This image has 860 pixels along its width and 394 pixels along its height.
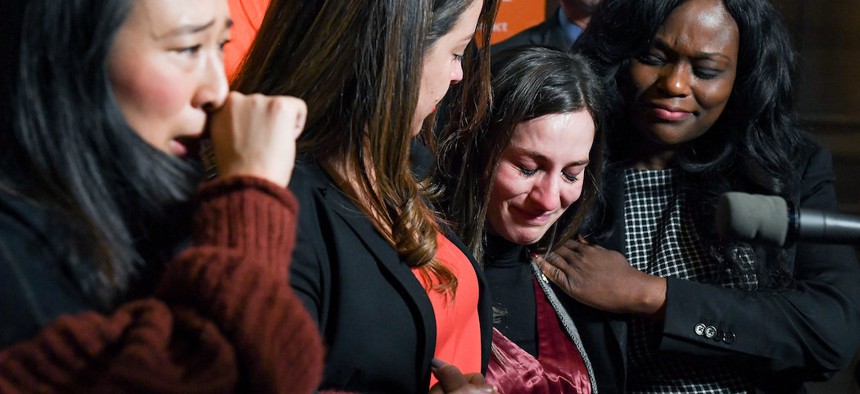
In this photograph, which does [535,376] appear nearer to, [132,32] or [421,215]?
[421,215]

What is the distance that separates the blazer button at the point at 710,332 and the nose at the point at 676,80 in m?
0.47

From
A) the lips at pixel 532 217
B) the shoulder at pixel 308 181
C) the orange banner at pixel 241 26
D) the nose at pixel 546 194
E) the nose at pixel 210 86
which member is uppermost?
the nose at pixel 210 86

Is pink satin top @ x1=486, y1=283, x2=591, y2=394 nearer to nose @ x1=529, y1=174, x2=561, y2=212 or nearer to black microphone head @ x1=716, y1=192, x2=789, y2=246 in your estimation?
nose @ x1=529, y1=174, x2=561, y2=212

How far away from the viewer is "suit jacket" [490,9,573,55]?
117 inches

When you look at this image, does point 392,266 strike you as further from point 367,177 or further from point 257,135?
point 257,135

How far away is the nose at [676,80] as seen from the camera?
1.98 meters

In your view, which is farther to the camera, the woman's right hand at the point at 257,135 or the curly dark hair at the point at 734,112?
the curly dark hair at the point at 734,112

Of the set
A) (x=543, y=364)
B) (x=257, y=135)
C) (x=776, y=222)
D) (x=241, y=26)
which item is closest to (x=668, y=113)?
(x=543, y=364)

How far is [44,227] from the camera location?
920 mm

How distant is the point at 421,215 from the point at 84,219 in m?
0.59

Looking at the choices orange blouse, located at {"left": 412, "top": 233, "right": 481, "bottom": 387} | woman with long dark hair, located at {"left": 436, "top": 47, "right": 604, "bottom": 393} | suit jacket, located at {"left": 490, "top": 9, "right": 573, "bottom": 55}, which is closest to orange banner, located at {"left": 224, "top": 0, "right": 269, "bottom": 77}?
woman with long dark hair, located at {"left": 436, "top": 47, "right": 604, "bottom": 393}

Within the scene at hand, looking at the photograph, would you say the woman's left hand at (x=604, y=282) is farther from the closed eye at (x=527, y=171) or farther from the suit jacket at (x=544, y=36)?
the suit jacket at (x=544, y=36)

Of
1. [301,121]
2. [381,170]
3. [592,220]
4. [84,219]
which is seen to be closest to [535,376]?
[592,220]

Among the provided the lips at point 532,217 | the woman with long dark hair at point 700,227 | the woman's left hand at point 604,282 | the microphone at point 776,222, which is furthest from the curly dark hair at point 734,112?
the microphone at point 776,222
